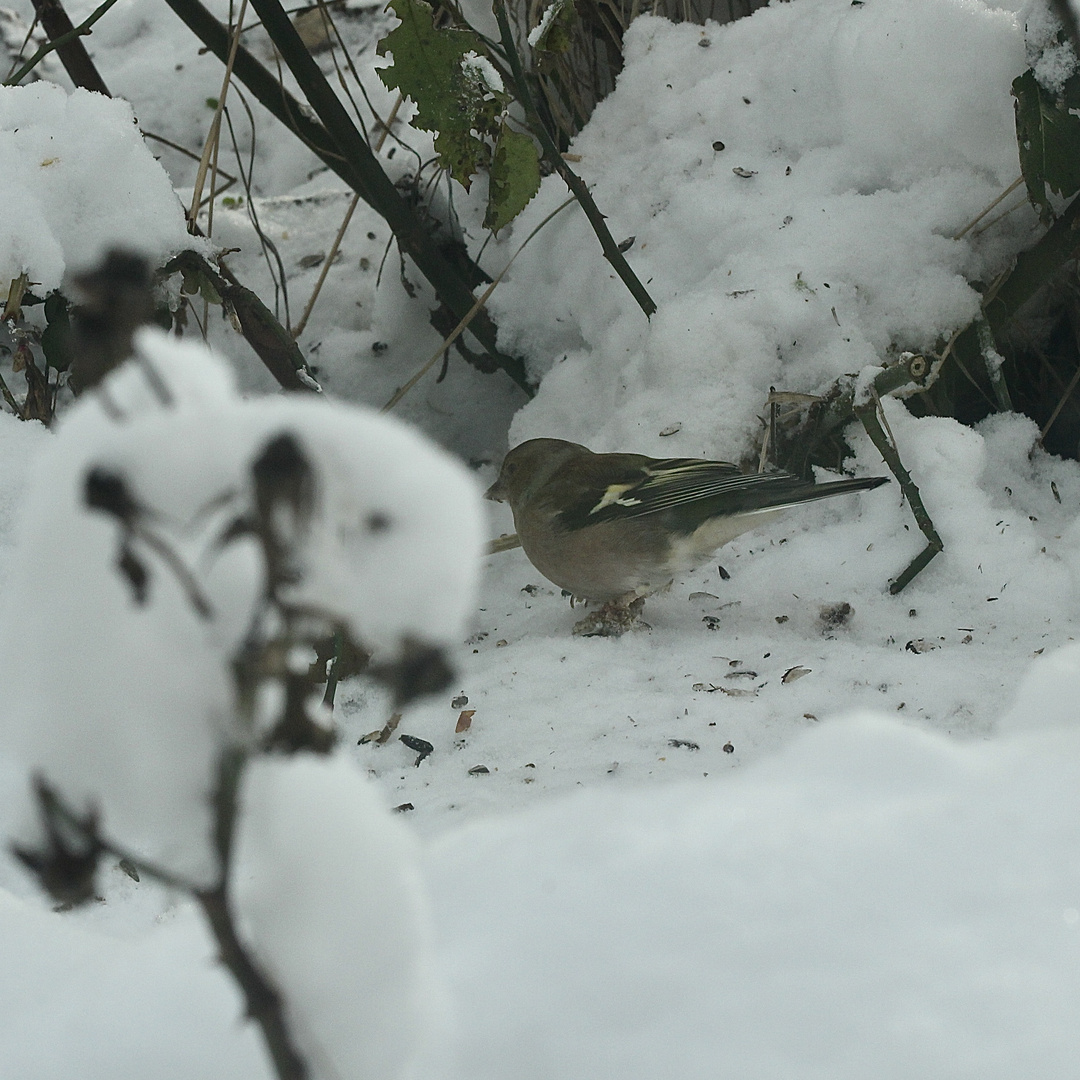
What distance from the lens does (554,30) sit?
308 cm

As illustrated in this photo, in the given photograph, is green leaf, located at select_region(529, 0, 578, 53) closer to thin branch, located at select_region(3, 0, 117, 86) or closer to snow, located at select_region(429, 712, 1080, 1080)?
thin branch, located at select_region(3, 0, 117, 86)

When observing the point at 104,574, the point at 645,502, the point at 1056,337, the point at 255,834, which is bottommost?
the point at 1056,337

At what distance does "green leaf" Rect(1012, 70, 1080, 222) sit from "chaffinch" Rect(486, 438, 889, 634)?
778 millimetres

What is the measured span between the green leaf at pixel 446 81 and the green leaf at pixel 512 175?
0.18ft

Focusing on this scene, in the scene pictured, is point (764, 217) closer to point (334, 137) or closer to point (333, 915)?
point (334, 137)

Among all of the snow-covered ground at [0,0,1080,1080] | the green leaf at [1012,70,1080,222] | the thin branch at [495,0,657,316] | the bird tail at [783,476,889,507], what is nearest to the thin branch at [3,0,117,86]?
the snow-covered ground at [0,0,1080,1080]

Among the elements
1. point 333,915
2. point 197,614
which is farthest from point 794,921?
point 197,614

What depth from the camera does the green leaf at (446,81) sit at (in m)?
2.96

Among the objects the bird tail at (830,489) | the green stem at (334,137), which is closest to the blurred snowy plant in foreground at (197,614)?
the bird tail at (830,489)

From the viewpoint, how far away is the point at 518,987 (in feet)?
2.99

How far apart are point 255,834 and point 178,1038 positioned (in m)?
0.38

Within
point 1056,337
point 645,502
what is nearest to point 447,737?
point 645,502

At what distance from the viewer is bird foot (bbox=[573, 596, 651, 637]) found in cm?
277

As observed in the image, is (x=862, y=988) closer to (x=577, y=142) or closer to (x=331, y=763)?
(x=331, y=763)
